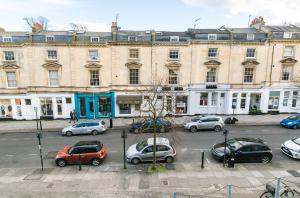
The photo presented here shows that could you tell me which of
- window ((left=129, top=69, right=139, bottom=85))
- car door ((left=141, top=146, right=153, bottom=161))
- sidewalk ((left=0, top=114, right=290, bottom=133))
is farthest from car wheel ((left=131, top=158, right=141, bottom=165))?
window ((left=129, top=69, right=139, bottom=85))

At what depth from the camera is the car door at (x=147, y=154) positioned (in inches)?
679

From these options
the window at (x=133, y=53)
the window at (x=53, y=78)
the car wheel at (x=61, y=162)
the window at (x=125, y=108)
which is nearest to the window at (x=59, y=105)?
the window at (x=53, y=78)

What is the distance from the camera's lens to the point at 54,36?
28953 millimetres

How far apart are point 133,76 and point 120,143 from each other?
11.1m

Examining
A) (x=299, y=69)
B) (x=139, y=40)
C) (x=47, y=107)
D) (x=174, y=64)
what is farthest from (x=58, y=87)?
(x=299, y=69)

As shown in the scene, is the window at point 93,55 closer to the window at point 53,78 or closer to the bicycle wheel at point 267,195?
the window at point 53,78

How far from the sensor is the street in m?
17.9

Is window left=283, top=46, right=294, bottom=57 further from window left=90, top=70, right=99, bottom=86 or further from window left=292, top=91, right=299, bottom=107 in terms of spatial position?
window left=90, top=70, right=99, bottom=86

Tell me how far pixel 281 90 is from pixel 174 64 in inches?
583

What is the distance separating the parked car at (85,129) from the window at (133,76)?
8.08 m

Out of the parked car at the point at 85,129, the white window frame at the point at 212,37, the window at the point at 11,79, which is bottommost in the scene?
the parked car at the point at 85,129

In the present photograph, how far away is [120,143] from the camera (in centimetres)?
2191

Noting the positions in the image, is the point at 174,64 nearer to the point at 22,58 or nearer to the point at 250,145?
the point at 250,145

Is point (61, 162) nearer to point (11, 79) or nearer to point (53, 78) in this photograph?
point (53, 78)
